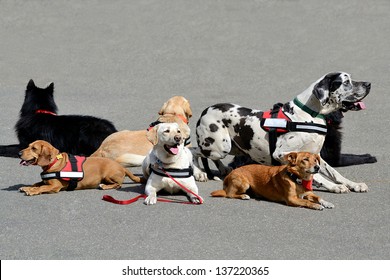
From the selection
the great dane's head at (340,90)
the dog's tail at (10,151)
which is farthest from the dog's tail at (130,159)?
the great dane's head at (340,90)

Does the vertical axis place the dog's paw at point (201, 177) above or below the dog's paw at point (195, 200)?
below

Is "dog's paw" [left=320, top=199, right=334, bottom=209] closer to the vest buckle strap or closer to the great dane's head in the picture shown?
the great dane's head

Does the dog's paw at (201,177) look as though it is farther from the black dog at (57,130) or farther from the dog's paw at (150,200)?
the black dog at (57,130)

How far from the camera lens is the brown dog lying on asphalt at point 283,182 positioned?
770cm

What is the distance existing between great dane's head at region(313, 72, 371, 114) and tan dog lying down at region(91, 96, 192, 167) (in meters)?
1.61

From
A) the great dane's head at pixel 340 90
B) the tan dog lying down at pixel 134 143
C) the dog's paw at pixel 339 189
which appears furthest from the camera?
the tan dog lying down at pixel 134 143

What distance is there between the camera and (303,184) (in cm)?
779

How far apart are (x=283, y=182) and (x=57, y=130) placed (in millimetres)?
3417

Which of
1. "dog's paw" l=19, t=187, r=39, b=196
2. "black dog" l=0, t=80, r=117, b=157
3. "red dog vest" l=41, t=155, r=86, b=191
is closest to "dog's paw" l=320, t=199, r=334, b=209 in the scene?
"red dog vest" l=41, t=155, r=86, b=191

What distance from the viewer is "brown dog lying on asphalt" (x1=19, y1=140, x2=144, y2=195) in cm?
818

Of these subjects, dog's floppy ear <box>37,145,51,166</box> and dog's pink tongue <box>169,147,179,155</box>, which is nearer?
dog's pink tongue <box>169,147,179,155</box>

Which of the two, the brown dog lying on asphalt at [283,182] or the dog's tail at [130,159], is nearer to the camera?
the brown dog lying on asphalt at [283,182]

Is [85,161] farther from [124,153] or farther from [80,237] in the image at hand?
[80,237]

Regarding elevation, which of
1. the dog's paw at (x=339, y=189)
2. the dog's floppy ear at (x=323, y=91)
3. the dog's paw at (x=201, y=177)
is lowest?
the dog's paw at (x=201, y=177)
